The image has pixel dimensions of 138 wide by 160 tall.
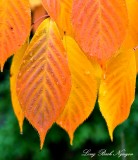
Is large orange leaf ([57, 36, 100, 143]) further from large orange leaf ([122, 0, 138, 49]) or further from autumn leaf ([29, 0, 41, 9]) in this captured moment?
autumn leaf ([29, 0, 41, 9])

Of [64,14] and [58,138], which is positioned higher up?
[64,14]

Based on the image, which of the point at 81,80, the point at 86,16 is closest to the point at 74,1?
the point at 86,16

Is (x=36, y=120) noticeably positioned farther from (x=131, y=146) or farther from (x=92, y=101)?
(x=131, y=146)

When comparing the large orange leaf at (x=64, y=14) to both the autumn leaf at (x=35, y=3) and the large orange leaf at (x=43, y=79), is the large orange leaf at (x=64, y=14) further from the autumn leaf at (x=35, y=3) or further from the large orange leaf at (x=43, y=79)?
the autumn leaf at (x=35, y=3)

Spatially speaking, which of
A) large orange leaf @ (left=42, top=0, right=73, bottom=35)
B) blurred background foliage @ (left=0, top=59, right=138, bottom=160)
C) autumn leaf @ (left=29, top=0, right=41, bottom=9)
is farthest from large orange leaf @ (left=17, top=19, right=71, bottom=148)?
blurred background foliage @ (left=0, top=59, right=138, bottom=160)

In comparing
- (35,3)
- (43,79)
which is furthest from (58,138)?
(43,79)

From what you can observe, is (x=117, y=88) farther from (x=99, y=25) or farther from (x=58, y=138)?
(x=58, y=138)

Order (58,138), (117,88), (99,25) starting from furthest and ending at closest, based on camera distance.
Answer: (58,138), (117,88), (99,25)
